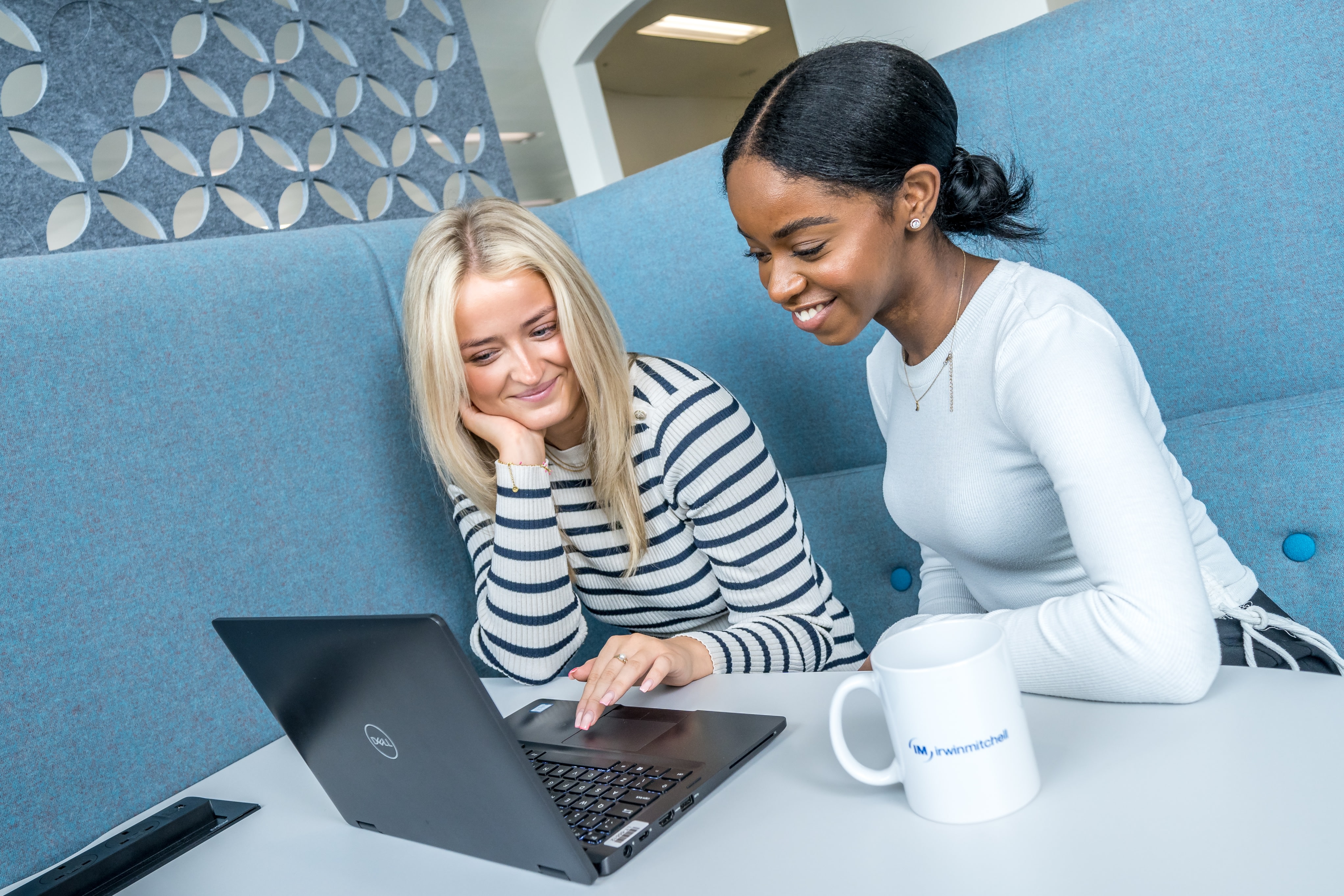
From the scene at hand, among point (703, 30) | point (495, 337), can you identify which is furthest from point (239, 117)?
point (703, 30)

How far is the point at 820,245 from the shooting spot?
0.96 m

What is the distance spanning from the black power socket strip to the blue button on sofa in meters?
0.14

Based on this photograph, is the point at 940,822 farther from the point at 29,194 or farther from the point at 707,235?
the point at 29,194

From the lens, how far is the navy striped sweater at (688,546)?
119cm

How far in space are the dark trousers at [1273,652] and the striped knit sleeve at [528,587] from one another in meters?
0.74

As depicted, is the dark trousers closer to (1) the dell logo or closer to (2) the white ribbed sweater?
(2) the white ribbed sweater

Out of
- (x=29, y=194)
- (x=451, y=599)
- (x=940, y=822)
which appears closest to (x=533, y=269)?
(x=451, y=599)

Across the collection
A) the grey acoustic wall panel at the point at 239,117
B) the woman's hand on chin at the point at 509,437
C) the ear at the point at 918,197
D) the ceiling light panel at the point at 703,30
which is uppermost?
the ceiling light panel at the point at 703,30

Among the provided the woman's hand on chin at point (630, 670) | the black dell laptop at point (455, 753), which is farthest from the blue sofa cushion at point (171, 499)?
the woman's hand on chin at point (630, 670)

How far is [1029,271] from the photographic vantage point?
0.99 metres

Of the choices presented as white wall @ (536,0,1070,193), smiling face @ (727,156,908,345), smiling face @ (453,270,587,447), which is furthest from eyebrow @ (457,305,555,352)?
white wall @ (536,0,1070,193)

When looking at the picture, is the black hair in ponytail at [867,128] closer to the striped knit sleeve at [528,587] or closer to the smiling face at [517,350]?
the smiling face at [517,350]

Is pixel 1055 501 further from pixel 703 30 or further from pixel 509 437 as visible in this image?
pixel 703 30

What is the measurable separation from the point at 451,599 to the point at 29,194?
0.82 m
